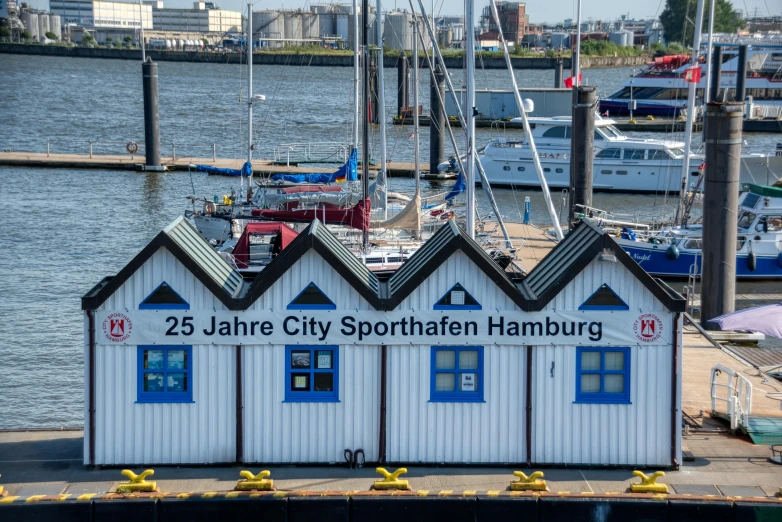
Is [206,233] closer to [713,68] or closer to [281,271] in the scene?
[281,271]

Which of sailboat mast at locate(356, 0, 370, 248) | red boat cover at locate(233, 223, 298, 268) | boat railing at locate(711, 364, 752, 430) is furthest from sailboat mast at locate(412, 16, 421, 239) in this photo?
boat railing at locate(711, 364, 752, 430)

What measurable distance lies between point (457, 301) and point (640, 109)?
7535 centimetres

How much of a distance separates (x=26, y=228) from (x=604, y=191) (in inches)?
1021

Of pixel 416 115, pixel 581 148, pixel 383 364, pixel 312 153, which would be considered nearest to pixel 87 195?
pixel 312 153

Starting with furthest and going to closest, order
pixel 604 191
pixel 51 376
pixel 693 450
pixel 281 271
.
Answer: pixel 604 191 → pixel 51 376 → pixel 693 450 → pixel 281 271

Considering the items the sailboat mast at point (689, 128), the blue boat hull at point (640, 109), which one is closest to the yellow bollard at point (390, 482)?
the sailboat mast at point (689, 128)

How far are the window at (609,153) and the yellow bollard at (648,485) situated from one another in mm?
39471

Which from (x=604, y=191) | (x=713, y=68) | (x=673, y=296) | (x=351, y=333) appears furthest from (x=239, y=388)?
(x=713, y=68)

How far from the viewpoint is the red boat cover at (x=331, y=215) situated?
103ft

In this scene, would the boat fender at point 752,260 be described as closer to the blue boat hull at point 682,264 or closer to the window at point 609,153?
the blue boat hull at point 682,264

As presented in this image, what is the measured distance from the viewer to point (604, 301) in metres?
14.5

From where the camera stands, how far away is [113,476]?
1448 centimetres

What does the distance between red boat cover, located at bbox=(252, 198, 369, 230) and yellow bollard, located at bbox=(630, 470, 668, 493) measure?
17.2m

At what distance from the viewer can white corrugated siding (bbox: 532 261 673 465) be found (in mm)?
14484
